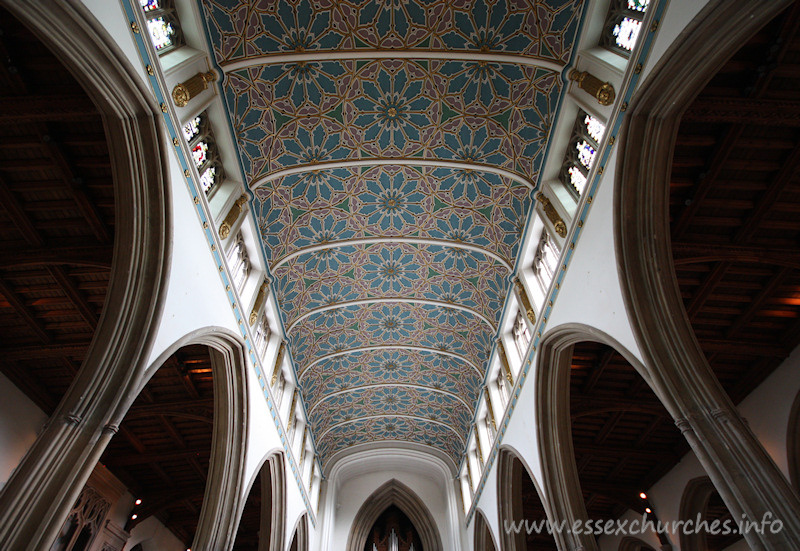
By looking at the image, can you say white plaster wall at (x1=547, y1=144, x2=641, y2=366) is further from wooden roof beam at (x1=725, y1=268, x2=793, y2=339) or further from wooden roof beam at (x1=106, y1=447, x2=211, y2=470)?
wooden roof beam at (x1=106, y1=447, x2=211, y2=470)

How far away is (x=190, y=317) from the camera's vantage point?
6977mm

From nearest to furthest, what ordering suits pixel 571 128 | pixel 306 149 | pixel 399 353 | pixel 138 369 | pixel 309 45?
pixel 138 369
pixel 309 45
pixel 571 128
pixel 306 149
pixel 399 353

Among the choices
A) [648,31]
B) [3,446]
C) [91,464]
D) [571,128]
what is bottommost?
[91,464]

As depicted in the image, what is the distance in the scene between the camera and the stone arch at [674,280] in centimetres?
470

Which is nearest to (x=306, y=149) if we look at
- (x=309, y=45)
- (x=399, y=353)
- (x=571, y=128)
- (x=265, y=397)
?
(x=309, y=45)

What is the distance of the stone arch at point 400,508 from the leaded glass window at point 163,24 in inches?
669

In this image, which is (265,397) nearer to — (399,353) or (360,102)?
(399,353)

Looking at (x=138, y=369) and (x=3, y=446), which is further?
(x=3, y=446)

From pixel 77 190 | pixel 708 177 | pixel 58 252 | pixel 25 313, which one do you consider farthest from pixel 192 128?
pixel 708 177

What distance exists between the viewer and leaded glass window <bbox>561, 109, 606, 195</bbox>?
7492mm

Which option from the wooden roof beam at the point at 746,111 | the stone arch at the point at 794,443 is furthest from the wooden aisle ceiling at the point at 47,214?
the stone arch at the point at 794,443

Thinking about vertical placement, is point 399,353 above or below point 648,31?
above

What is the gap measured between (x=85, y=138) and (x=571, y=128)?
6.92 m

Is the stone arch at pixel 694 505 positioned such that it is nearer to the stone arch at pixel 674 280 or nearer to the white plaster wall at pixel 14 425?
the stone arch at pixel 674 280
